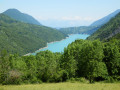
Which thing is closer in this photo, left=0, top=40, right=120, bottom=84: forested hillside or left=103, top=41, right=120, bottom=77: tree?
left=0, top=40, right=120, bottom=84: forested hillside

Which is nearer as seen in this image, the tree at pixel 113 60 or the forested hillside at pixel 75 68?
the forested hillside at pixel 75 68

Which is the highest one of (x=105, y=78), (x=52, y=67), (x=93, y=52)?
(x=93, y=52)

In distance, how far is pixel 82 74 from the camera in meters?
30.0

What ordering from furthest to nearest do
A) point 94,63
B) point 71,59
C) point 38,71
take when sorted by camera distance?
1. point 38,71
2. point 71,59
3. point 94,63

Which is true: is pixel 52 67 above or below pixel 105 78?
above

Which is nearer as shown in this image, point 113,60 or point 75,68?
point 113,60

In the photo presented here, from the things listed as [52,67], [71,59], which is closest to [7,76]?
[52,67]

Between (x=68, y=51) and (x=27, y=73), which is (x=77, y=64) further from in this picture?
(x=27, y=73)

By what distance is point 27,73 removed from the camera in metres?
30.8

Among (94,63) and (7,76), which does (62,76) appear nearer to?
(94,63)

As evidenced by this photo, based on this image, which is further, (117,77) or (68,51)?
(68,51)

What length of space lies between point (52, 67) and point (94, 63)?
9.24 meters

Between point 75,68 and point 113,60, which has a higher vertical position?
point 113,60

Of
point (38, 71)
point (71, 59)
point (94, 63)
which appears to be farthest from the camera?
point (38, 71)
